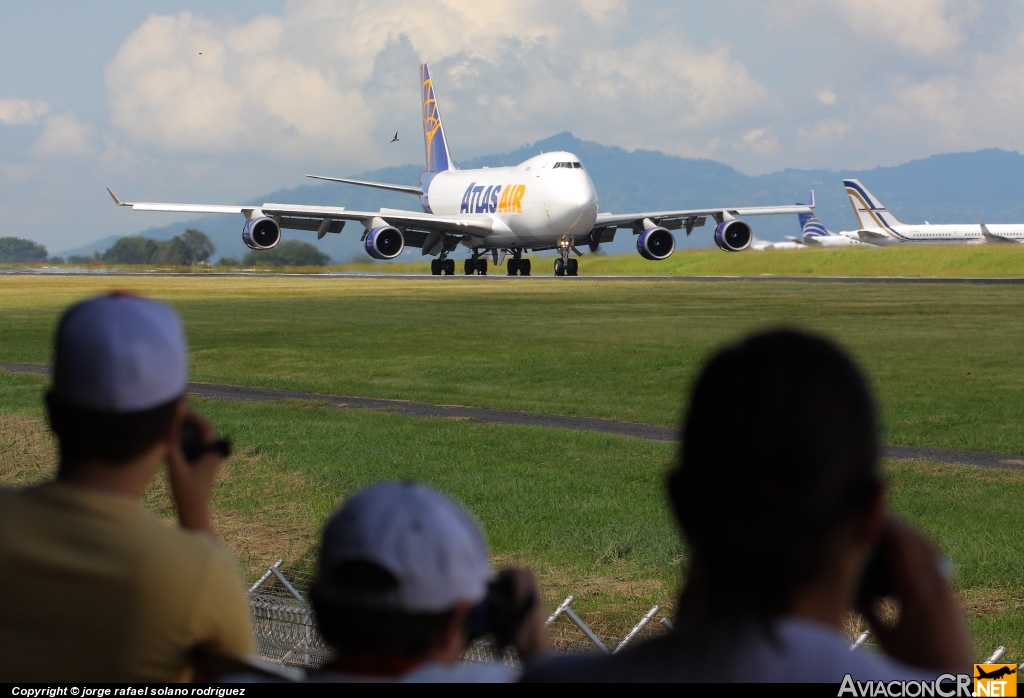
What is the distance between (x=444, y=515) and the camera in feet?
6.15

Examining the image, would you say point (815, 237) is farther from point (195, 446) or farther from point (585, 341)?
point (195, 446)

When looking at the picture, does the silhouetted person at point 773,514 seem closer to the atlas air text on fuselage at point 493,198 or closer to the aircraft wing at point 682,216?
the atlas air text on fuselage at point 493,198

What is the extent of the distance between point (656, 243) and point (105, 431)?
4970 centimetres

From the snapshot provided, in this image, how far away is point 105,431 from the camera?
249 centimetres

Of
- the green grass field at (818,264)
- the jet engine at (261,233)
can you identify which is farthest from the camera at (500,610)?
the green grass field at (818,264)

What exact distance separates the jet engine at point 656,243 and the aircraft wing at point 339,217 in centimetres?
589

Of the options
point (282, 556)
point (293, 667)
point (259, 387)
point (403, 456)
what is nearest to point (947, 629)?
point (293, 667)

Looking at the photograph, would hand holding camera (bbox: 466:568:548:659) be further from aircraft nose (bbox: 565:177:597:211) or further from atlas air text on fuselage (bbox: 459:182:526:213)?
atlas air text on fuselage (bbox: 459:182:526:213)

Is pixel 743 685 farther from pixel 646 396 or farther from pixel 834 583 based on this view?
pixel 646 396

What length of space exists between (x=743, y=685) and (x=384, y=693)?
55 cm

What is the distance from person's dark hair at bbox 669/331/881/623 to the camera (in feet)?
5.57

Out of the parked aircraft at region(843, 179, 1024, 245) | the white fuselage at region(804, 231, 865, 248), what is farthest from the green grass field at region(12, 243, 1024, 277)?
the white fuselage at region(804, 231, 865, 248)

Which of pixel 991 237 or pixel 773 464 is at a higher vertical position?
pixel 773 464

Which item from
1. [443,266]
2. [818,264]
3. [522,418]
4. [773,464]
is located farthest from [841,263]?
[773,464]
